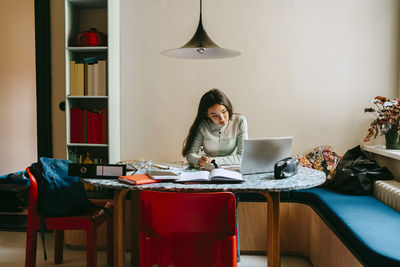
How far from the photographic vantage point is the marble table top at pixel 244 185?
1773 millimetres

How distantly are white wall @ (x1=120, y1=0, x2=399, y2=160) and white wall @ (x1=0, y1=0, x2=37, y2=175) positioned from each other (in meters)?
1.59

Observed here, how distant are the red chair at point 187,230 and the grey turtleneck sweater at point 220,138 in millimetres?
1322

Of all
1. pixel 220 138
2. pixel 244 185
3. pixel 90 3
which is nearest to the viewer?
pixel 244 185

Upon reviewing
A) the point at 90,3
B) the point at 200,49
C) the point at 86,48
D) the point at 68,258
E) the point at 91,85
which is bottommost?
the point at 68,258

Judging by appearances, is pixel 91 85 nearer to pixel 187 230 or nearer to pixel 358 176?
pixel 187 230

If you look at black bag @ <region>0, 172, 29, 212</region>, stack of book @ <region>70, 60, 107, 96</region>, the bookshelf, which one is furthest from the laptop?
black bag @ <region>0, 172, 29, 212</region>

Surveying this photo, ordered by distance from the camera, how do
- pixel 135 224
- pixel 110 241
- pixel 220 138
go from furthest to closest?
pixel 220 138
pixel 110 241
pixel 135 224

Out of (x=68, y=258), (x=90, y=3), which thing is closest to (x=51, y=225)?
(x=68, y=258)

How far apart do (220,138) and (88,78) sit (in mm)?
1444

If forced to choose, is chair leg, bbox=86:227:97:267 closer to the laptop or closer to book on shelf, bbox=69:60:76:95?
the laptop

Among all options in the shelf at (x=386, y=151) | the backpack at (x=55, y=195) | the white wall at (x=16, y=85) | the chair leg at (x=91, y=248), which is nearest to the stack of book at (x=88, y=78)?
the backpack at (x=55, y=195)

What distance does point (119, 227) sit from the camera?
2010mm

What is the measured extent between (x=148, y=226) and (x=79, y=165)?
70cm

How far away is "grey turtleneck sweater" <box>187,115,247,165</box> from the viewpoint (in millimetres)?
2840
